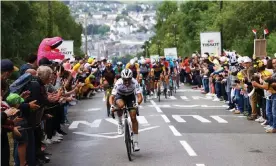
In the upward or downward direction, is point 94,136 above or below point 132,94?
below

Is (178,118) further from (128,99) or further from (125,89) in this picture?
(125,89)

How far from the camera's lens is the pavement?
13.2 m

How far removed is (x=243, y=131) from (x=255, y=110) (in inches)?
131

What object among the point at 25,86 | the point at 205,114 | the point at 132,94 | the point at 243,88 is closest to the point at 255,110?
the point at 243,88

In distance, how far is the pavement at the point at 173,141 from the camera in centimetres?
1316

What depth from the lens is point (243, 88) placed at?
73.9 feet

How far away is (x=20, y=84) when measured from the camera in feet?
36.8

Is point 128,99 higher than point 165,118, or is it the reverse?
point 128,99

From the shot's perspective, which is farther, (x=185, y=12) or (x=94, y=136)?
(x=185, y=12)

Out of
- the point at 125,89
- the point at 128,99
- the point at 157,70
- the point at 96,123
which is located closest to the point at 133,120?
the point at 128,99

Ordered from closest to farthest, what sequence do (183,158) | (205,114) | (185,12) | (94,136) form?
(183,158) < (94,136) < (205,114) < (185,12)

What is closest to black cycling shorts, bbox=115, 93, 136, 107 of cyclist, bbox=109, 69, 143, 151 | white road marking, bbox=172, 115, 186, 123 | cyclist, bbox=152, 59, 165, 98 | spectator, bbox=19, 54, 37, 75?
cyclist, bbox=109, 69, 143, 151

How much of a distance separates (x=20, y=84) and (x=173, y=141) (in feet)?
18.9

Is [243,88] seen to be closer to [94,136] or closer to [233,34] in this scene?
[94,136]
